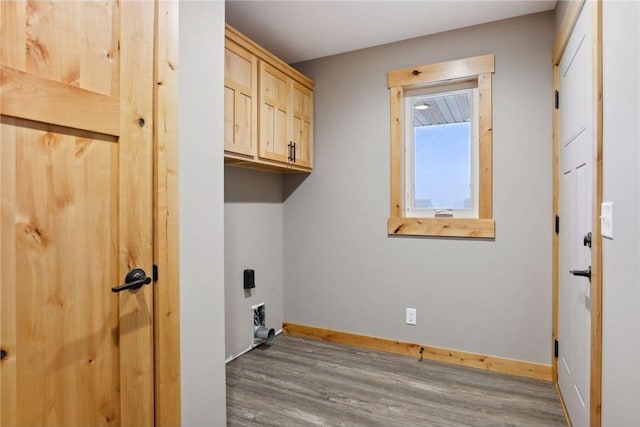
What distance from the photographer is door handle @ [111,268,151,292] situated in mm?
1114

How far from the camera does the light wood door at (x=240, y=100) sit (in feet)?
7.42

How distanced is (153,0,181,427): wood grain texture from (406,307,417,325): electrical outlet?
1988 mm

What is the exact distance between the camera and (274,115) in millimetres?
2705

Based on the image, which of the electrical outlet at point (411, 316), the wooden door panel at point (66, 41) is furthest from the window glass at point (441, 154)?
the wooden door panel at point (66, 41)

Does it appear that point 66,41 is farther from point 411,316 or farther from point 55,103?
point 411,316

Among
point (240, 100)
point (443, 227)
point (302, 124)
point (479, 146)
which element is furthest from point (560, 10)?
point (240, 100)

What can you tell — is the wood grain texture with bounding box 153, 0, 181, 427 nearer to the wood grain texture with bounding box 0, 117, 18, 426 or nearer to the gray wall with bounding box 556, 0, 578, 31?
the wood grain texture with bounding box 0, 117, 18, 426

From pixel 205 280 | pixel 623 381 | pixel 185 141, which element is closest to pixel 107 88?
pixel 185 141

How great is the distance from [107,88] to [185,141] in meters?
0.35

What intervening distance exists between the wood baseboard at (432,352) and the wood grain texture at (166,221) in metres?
1.94

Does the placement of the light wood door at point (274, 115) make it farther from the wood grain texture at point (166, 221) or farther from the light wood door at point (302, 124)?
the wood grain texture at point (166, 221)

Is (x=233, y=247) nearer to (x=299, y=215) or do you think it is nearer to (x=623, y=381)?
(x=299, y=215)

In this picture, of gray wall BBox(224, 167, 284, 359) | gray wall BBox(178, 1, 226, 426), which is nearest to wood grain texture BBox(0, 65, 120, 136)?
gray wall BBox(178, 1, 226, 426)

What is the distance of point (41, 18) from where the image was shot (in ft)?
3.04
